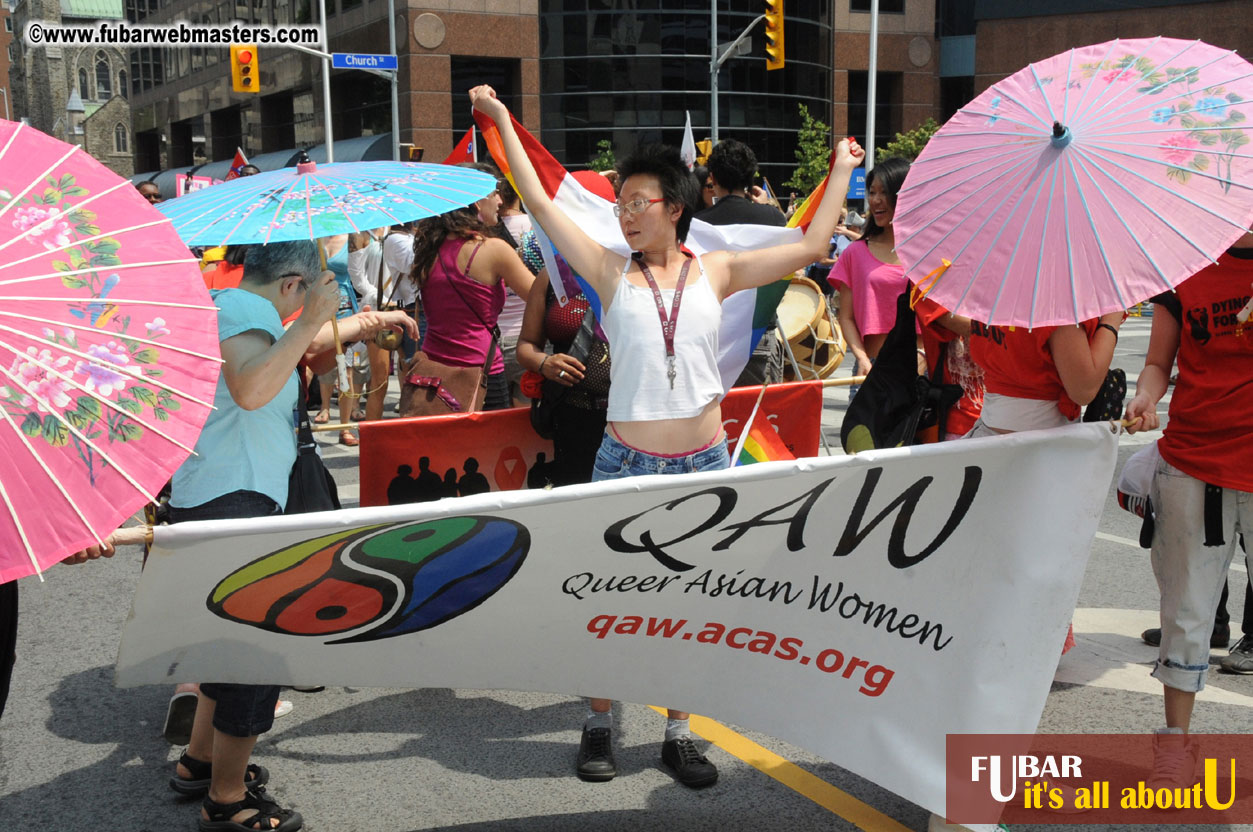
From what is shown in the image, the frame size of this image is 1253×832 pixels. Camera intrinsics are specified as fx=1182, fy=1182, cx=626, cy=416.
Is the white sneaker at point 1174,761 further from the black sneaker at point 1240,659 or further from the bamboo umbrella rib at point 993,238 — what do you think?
the bamboo umbrella rib at point 993,238

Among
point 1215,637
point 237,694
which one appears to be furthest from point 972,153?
point 1215,637

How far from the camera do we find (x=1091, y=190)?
2799 millimetres

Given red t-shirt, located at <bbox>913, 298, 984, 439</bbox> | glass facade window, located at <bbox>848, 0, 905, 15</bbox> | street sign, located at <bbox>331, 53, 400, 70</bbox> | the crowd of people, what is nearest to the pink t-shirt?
red t-shirt, located at <bbox>913, 298, 984, 439</bbox>

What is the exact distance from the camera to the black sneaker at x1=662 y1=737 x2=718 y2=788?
3.76 metres

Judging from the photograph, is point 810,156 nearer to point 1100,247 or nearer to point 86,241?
point 1100,247

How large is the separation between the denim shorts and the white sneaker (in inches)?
60.3

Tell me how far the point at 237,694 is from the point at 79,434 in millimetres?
1377

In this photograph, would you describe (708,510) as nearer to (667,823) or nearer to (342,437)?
(667,823)

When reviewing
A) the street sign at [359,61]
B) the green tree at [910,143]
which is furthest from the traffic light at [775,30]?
the green tree at [910,143]

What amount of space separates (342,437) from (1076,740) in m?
7.13

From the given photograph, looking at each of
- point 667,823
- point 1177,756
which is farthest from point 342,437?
point 1177,756

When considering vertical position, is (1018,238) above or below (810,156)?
below

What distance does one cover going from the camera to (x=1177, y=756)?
136 inches

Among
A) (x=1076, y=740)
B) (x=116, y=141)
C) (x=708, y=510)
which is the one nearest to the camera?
(x=708, y=510)
